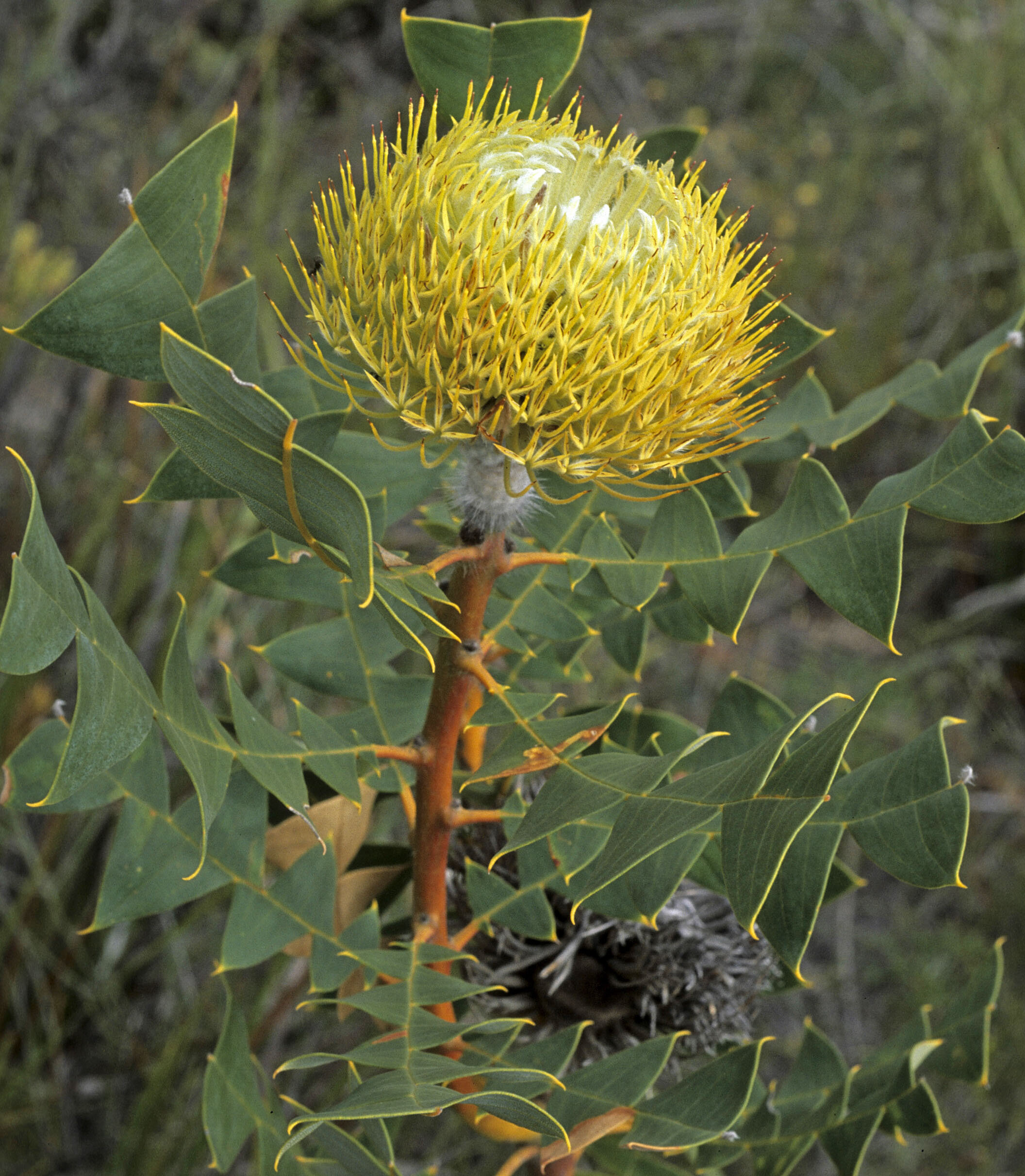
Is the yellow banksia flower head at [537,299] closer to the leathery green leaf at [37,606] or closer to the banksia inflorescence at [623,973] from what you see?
the leathery green leaf at [37,606]

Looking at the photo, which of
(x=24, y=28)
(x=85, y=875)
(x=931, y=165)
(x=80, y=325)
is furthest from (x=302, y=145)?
(x=80, y=325)

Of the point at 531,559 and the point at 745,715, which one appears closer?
the point at 531,559

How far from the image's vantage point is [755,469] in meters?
3.35

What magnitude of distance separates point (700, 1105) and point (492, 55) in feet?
2.56

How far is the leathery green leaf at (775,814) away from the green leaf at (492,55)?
1.68 feet

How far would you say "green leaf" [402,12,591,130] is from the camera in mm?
763

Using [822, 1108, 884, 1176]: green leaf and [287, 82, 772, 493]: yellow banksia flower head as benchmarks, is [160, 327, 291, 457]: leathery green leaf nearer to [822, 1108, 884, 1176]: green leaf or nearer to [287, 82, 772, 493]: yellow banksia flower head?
[287, 82, 772, 493]: yellow banksia flower head

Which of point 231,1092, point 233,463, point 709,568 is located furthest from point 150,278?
point 231,1092

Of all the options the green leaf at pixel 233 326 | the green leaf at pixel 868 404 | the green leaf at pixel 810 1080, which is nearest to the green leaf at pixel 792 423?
the green leaf at pixel 868 404

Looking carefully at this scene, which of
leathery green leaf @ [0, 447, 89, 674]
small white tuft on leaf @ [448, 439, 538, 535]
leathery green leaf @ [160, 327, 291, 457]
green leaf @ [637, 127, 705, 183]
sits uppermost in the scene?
green leaf @ [637, 127, 705, 183]

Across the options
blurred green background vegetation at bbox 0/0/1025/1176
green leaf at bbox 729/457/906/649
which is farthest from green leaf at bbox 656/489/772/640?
blurred green background vegetation at bbox 0/0/1025/1176

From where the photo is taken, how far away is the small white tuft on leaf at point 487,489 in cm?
69

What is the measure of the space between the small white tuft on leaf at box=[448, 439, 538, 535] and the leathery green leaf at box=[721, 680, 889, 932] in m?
0.24

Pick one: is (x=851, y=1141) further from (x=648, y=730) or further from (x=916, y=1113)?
(x=648, y=730)
